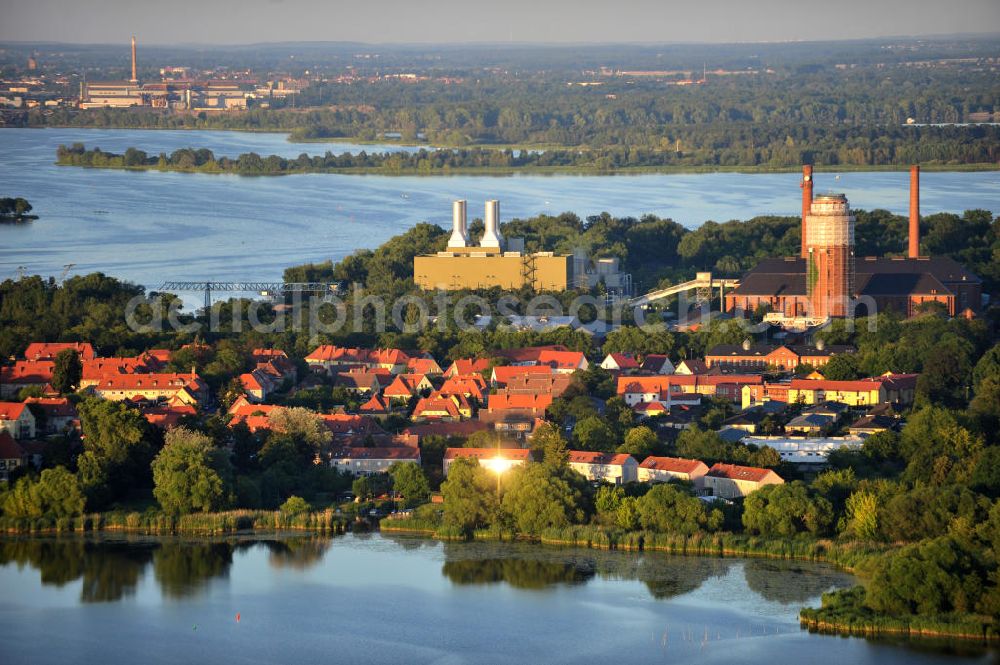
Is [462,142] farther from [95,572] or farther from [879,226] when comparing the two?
[95,572]

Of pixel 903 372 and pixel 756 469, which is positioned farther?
pixel 903 372

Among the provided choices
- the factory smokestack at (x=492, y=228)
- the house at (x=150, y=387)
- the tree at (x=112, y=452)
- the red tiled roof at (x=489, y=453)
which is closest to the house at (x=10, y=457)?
the tree at (x=112, y=452)

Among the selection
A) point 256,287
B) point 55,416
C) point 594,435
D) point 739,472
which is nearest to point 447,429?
point 594,435

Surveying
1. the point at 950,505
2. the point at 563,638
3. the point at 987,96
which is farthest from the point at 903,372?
the point at 987,96

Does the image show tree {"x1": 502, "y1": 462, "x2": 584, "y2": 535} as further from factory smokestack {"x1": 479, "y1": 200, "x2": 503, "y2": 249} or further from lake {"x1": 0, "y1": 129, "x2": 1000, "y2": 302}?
lake {"x1": 0, "y1": 129, "x2": 1000, "y2": 302}

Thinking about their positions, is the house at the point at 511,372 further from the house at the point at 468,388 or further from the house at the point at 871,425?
the house at the point at 871,425
